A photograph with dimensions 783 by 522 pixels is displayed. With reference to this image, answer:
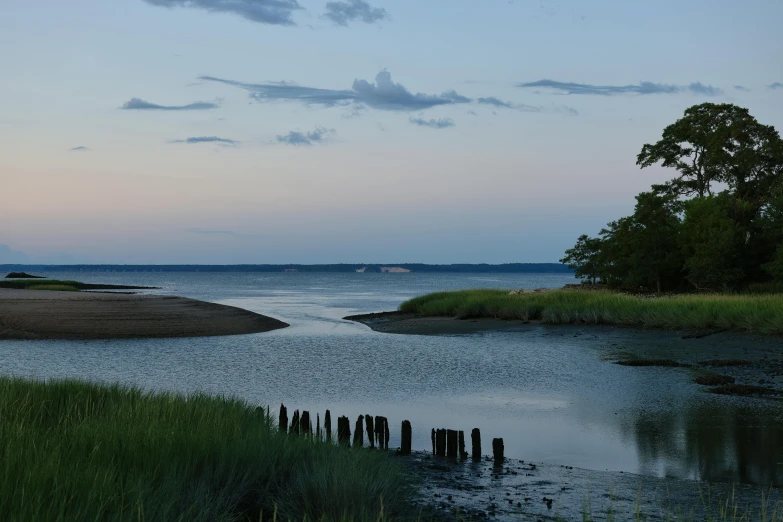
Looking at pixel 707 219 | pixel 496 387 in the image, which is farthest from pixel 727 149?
pixel 496 387

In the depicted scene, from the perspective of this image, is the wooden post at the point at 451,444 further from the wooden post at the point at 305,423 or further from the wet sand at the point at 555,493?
the wooden post at the point at 305,423

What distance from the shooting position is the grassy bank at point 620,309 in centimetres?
3325

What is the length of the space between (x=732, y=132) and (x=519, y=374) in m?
41.7

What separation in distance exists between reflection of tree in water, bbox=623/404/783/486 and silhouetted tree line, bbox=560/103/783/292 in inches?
1329

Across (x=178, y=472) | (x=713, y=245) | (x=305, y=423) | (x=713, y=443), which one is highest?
(x=713, y=245)

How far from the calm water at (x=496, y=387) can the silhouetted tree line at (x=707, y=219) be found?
60.7ft

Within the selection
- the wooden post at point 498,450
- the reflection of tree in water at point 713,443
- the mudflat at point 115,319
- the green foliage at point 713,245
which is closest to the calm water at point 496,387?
the reflection of tree in water at point 713,443

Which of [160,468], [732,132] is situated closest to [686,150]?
[732,132]

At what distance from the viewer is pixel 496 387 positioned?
74.0ft

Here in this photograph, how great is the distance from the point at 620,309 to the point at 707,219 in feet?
51.3

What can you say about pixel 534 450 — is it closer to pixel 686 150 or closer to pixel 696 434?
pixel 696 434

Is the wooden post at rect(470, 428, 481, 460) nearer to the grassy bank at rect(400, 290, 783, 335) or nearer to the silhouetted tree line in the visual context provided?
the grassy bank at rect(400, 290, 783, 335)

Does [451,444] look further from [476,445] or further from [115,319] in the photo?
[115,319]

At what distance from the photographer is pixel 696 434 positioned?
50.1ft
